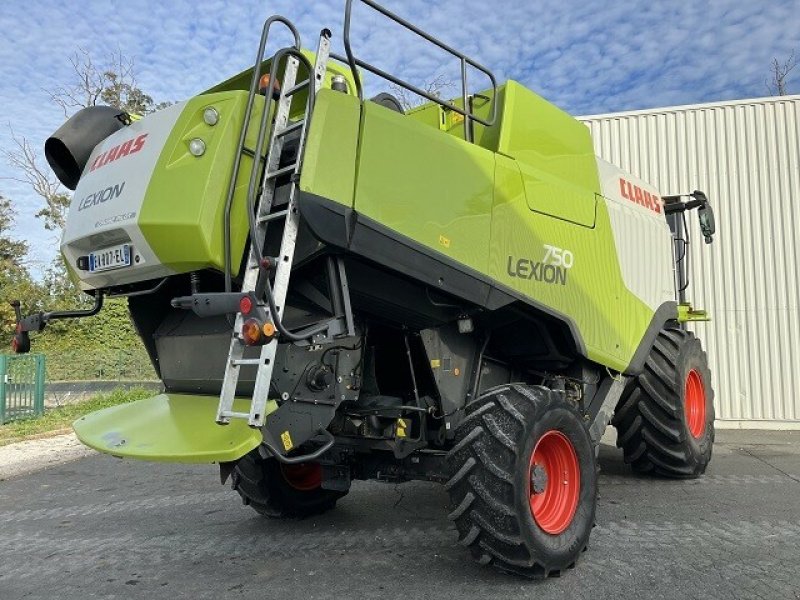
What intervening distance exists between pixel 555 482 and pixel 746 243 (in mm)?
7847

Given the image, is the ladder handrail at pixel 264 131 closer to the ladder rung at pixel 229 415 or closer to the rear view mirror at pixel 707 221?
the ladder rung at pixel 229 415

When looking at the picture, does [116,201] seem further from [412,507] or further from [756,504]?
[756,504]

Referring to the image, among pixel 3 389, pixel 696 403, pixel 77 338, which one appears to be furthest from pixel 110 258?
pixel 77 338

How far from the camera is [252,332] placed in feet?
9.61

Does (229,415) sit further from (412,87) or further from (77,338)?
(77,338)

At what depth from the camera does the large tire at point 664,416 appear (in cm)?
569

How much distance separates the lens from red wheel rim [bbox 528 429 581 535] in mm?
3820

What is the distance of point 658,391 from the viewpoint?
570 centimetres

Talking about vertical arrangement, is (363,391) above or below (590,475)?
above

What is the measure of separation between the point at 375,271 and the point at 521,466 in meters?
1.31

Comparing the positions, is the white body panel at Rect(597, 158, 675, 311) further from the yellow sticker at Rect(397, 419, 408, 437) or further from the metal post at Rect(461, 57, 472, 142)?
the yellow sticker at Rect(397, 419, 408, 437)

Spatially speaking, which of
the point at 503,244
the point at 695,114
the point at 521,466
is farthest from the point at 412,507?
the point at 695,114

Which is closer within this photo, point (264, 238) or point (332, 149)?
point (332, 149)

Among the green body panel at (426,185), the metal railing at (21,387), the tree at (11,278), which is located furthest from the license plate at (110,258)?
the tree at (11,278)
